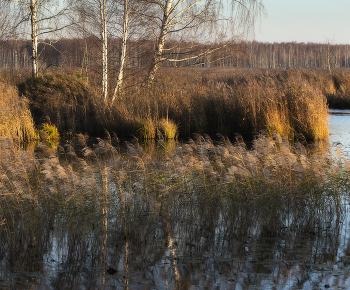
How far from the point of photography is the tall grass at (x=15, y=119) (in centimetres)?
1016

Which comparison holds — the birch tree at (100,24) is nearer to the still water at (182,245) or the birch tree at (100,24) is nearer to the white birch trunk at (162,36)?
the white birch trunk at (162,36)

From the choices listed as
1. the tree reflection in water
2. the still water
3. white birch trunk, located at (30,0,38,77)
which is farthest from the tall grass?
the still water

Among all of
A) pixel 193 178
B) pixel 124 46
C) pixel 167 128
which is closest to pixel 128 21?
pixel 124 46

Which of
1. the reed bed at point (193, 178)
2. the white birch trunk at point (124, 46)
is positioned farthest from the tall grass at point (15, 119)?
the reed bed at point (193, 178)

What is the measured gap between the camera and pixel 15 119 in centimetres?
1067

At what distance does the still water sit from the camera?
11.0 feet

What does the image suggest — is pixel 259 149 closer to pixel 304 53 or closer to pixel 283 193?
pixel 283 193

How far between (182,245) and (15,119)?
26.1 ft

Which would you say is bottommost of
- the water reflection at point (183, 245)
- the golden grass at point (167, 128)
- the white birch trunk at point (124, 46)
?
the water reflection at point (183, 245)

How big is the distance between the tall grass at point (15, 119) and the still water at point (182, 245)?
6187 mm

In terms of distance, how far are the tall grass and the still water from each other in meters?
6.19

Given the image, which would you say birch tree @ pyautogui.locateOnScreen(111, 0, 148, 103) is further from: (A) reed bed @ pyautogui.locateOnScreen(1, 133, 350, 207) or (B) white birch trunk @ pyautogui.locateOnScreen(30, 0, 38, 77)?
(A) reed bed @ pyautogui.locateOnScreen(1, 133, 350, 207)

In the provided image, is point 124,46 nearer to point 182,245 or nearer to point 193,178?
point 193,178

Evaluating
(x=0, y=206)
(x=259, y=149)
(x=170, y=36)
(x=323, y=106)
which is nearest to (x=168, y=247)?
(x=0, y=206)
